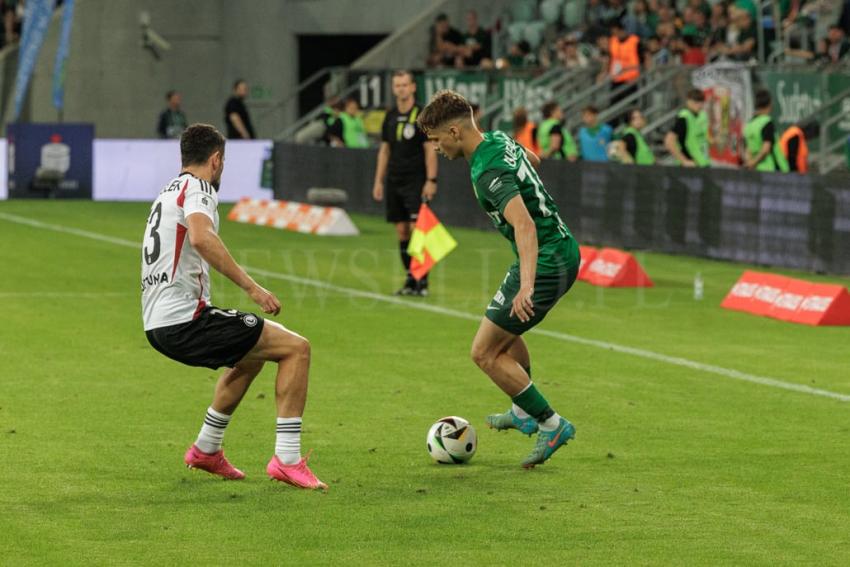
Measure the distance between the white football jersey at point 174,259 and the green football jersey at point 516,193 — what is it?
1404mm

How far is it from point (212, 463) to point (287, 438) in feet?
1.63

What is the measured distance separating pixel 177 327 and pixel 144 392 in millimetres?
3430

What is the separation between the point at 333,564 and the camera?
7.05m

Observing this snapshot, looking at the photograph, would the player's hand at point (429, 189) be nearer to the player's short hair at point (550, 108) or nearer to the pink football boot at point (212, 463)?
the player's short hair at point (550, 108)

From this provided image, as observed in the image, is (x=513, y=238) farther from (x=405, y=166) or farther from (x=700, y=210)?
(x=700, y=210)

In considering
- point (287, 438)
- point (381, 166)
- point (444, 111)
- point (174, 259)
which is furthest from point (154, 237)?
point (381, 166)

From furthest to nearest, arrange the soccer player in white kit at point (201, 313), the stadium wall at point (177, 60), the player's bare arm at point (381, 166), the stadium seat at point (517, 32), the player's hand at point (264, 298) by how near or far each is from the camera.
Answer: the stadium wall at point (177, 60) < the stadium seat at point (517, 32) < the player's bare arm at point (381, 166) < the soccer player in white kit at point (201, 313) < the player's hand at point (264, 298)

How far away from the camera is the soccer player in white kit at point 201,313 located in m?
8.33

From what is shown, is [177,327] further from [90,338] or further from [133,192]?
[133,192]

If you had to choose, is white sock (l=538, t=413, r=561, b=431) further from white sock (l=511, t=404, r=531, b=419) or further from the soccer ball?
white sock (l=511, t=404, r=531, b=419)

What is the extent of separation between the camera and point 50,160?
110ft

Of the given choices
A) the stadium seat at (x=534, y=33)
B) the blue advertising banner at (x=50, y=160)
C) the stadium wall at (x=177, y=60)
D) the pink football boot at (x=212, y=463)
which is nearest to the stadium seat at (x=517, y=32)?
the stadium seat at (x=534, y=33)

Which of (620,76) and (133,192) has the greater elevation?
(620,76)

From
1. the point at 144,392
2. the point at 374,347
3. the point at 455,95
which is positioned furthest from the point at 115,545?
the point at 374,347
